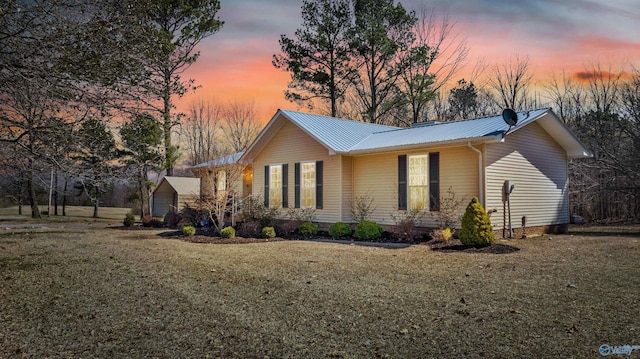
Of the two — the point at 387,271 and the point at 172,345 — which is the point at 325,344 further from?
the point at 387,271

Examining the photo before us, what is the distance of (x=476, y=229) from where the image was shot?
10.6 m

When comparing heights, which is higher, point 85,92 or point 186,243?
point 85,92

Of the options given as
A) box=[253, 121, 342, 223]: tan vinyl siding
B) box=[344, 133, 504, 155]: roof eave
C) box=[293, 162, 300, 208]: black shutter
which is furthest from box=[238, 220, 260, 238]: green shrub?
box=[344, 133, 504, 155]: roof eave

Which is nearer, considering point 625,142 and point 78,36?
point 78,36

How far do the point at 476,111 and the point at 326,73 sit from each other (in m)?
11.6

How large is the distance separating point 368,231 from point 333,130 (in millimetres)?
4853

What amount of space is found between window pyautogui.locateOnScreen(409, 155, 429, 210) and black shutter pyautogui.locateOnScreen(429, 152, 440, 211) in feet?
0.44

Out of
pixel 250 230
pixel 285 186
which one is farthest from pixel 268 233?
pixel 285 186

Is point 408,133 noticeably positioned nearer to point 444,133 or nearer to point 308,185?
point 444,133

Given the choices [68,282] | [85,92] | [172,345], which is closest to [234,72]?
[85,92]

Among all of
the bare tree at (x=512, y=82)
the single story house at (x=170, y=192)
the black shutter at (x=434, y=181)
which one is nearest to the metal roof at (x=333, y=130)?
the black shutter at (x=434, y=181)

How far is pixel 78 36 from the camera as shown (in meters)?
6.44

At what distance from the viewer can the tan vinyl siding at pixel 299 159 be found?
1532 cm

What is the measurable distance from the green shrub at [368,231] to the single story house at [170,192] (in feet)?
53.5
